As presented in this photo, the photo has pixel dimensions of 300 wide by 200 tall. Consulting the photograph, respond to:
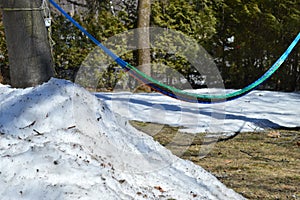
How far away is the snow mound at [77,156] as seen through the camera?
1948 millimetres

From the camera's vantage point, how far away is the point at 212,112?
18.8 ft

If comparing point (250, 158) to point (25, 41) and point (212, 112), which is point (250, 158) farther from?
point (25, 41)

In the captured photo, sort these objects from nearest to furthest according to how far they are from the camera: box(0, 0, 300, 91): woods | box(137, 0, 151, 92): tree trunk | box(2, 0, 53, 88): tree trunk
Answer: box(2, 0, 53, 88): tree trunk → box(137, 0, 151, 92): tree trunk → box(0, 0, 300, 91): woods

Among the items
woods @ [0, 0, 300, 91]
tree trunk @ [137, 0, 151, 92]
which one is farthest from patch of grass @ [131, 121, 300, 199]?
woods @ [0, 0, 300, 91]

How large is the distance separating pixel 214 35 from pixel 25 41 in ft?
21.8

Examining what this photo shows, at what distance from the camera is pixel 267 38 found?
27.6 ft

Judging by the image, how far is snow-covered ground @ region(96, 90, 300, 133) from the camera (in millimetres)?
5133

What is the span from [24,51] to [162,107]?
133 inches

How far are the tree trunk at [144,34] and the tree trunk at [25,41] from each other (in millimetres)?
4860

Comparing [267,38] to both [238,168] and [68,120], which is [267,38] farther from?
[68,120]

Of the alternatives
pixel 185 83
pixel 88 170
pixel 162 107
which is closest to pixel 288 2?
pixel 185 83

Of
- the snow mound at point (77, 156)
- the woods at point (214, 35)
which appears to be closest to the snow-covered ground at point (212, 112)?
the woods at point (214, 35)

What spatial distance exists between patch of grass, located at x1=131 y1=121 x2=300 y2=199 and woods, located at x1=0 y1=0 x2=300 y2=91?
12.9 ft

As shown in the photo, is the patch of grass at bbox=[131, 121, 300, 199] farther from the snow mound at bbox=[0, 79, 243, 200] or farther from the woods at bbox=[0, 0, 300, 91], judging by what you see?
the woods at bbox=[0, 0, 300, 91]
